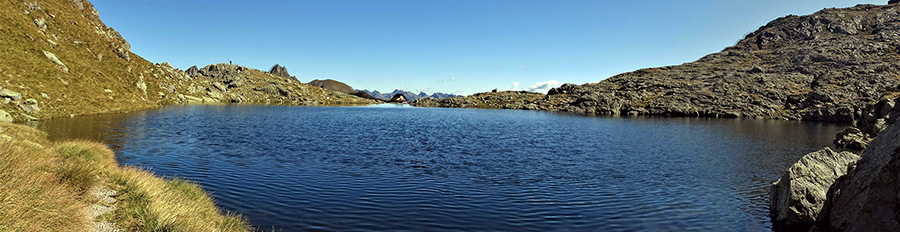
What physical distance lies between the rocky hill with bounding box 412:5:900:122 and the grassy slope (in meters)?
145

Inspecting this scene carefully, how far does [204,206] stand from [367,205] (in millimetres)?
6503

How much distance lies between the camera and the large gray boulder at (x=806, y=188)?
658 inches

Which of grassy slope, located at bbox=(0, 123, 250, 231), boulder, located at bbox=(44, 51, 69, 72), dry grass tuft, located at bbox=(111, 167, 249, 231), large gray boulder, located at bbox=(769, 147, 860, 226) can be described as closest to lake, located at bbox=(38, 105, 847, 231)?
large gray boulder, located at bbox=(769, 147, 860, 226)

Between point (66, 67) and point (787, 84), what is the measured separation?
21797cm

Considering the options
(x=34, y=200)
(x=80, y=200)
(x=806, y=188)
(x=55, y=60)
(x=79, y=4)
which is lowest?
(x=806, y=188)

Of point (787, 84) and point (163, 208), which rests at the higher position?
point (787, 84)

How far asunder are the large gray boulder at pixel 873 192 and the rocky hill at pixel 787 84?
12609 centimetres

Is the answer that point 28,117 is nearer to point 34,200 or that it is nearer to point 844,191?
point 34,200

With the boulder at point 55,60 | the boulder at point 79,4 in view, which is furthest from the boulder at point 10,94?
the boulder at point 79,4

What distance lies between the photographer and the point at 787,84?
6073 inches

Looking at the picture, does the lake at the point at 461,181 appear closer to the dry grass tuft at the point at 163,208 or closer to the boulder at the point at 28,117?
the dry grass tuft at the point at 163,208

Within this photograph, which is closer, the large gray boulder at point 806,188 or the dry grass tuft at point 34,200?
the dry grass tuft at point 34,200

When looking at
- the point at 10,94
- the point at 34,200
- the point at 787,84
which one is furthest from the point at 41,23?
the point at 787,84

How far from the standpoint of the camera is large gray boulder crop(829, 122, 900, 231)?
12.1 metres
